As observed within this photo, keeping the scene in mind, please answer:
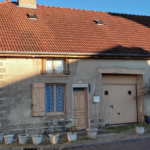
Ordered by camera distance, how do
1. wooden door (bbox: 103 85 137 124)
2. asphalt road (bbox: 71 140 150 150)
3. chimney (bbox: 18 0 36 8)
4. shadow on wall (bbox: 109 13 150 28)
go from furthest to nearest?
shadow on wall (bbox: 109 13 150 28) < chimney (bbox: 18 0 36 8) < wooden door (bbox: 103 85 137 124) < asphalt road (bbox: 71 140 150 150)

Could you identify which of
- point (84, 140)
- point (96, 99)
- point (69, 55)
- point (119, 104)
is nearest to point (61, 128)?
point (84, 140)

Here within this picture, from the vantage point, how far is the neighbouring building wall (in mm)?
9305

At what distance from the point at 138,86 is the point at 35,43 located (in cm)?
552

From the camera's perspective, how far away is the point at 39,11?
1309 centimetres

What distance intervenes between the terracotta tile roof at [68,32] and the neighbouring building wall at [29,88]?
618mm

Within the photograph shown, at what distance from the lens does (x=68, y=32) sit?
1167 centimetres

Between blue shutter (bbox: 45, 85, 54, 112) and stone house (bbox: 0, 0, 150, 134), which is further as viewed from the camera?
blue shutter (bbox: 45, 85, 54, 112)

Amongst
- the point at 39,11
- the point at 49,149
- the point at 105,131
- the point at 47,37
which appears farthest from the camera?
the point at 39,11

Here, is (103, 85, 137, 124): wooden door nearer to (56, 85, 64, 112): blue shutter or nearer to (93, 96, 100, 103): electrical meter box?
(93, 96, 100, 103): electrical meter box

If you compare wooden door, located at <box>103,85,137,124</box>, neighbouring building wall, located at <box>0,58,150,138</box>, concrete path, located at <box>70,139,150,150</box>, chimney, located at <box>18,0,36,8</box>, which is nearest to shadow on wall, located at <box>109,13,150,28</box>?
wooden door, located at <box>103,85,137,124</box>

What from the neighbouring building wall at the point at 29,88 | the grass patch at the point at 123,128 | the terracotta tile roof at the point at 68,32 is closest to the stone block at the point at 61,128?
the neighbouring building wall at the point at 29,88

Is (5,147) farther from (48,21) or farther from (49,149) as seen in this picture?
(48,21)

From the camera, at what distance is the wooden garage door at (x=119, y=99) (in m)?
11.4

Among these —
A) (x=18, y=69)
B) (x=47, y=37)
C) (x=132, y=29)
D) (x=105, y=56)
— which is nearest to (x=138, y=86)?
(x=105, y=56)
